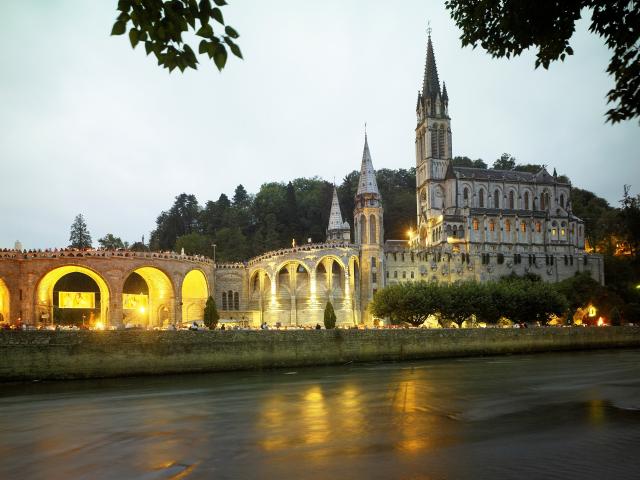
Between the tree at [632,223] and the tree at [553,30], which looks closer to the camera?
the tree at [553,30]

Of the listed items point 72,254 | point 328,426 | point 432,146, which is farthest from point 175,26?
point 432,146

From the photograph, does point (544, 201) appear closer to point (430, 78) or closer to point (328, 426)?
point (430, 78)

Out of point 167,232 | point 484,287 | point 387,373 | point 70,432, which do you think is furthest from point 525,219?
point 70,432

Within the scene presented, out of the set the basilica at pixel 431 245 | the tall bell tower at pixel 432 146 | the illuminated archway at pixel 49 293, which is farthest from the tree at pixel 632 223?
the illuminated archway at pixel 49 293

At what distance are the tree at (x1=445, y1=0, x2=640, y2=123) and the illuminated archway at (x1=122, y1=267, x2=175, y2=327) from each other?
2065 inches

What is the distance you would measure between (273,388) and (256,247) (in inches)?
2563

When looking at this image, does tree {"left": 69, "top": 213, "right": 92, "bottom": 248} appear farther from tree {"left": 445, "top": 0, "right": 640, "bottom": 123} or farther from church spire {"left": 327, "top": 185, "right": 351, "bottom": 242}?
tree {"left": 445, "top": 0, "right": 640, "bottom": 123}

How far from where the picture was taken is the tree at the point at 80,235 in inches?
4161

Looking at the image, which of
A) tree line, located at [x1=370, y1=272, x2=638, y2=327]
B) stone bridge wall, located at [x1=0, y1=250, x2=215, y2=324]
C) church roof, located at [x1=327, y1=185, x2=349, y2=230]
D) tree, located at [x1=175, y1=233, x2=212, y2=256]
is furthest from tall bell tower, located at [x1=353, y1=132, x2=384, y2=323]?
tree, located at [x1=175, y1=233, x2=212, y2=256]

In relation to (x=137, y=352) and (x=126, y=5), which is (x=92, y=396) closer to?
(x=137, y=352)

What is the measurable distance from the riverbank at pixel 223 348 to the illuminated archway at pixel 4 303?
19392 mm

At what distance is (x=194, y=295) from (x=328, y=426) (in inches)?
1829

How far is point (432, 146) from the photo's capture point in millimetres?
98562

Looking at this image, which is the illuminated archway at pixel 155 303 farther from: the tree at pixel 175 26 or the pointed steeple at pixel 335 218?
the tree at pixel 175 26
